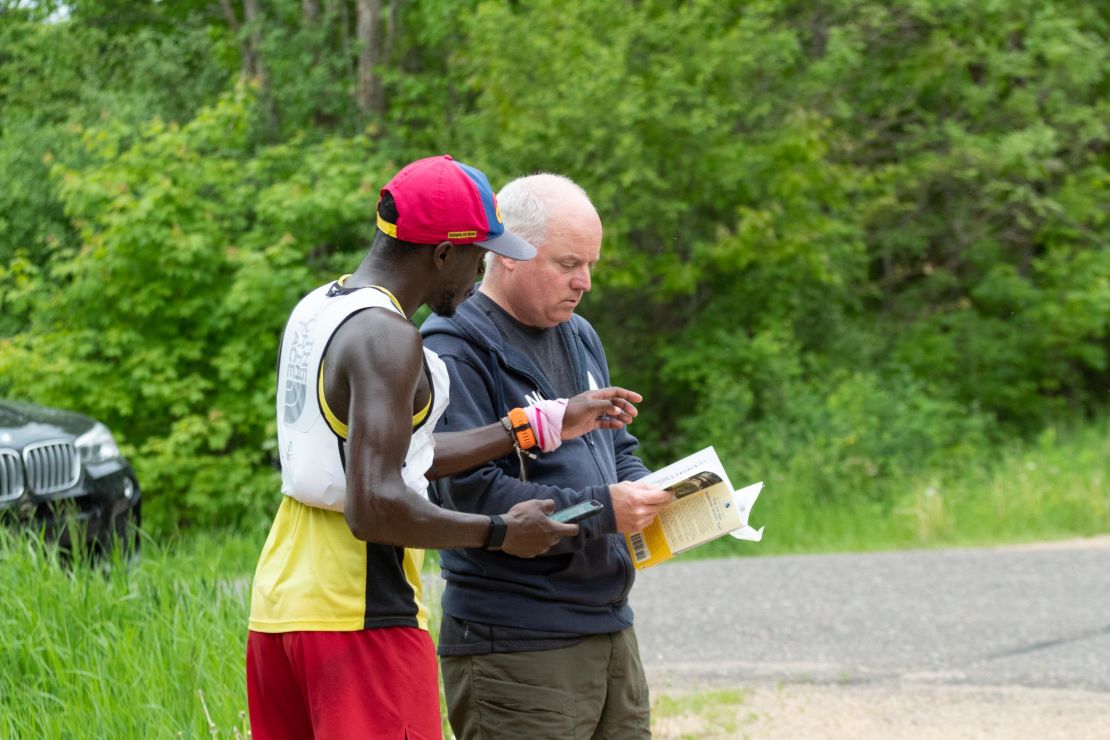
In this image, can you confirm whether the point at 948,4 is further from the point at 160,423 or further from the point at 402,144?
the point at 160,423

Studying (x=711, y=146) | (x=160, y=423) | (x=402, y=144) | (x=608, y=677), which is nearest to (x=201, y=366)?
(x=160, y=423)

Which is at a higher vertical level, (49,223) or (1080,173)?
(49,223)

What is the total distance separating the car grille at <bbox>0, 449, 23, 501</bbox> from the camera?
7727mm

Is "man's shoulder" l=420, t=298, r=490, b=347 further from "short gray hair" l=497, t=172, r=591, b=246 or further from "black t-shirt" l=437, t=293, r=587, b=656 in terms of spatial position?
"short gray hair" l=497, t=172, r=591, b=246

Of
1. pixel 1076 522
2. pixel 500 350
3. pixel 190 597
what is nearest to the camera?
pixel 500 350

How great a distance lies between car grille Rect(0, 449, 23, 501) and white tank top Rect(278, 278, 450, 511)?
18.2 feet

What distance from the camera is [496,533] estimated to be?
2.70 meters

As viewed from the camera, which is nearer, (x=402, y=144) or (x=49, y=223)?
(x=49, y=223)

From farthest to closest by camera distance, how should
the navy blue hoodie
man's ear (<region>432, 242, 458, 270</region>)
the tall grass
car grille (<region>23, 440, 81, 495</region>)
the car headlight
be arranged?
the car headlight
car grille (<region>23, 440, 81, 495</region>)
the tall grass
the navy blue hoodie
man's ear (<region>432, 242, 458, 270</region>)

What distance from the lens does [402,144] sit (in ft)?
52.6

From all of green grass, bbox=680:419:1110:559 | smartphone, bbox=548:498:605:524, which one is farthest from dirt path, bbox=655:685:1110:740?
green grass, bbox=680:419:1110:559

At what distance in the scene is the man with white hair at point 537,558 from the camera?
10.3ft

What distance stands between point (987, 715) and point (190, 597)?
3081mm

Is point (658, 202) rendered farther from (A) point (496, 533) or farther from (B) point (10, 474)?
(A) point (496, 533)
